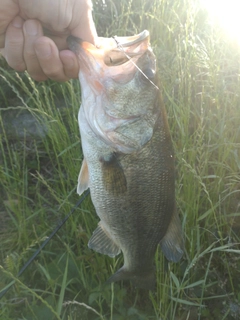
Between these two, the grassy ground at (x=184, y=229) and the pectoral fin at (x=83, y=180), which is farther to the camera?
the grassy ground at (x=184, y=229)

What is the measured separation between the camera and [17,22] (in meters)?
2.04

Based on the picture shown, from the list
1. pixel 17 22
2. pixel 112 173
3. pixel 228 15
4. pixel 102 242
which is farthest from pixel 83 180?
pixel 228 15

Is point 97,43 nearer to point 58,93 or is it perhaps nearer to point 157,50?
point 157,50

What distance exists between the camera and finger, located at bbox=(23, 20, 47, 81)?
6.38ft

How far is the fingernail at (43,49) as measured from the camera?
1918mm

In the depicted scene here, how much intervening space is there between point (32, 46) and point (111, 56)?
0.36 m

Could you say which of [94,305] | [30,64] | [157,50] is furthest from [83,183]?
[157,50]

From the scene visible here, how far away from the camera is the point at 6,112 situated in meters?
3.84

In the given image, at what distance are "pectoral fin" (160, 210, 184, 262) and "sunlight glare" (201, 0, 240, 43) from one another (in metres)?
1.72

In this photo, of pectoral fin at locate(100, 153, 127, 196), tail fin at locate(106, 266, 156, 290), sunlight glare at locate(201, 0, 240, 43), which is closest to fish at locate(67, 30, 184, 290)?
pectoral fin at locate(100, 153, 127, 196)

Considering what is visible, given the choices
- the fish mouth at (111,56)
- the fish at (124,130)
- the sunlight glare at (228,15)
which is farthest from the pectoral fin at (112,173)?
the sunlight glare at (228,15)

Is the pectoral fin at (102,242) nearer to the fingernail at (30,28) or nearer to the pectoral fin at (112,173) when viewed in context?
the pectoral fin at (112,173)

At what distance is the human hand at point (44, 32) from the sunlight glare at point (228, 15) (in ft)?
4.91

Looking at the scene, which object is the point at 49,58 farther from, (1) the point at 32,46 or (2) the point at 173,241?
(2) the point at 173,241
